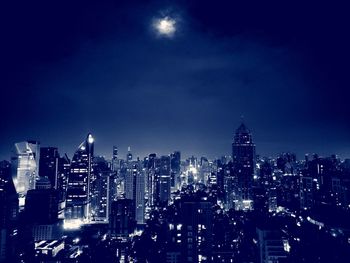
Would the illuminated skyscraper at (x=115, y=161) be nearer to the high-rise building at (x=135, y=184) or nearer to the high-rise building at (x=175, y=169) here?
the high-rise building at (x=175, y=169)

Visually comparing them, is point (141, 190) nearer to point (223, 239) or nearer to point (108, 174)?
point (108, 174)

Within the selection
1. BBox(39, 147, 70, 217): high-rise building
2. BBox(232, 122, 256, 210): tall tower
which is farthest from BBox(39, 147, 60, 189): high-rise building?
BBox(232, 122, 256, 210): tall tower

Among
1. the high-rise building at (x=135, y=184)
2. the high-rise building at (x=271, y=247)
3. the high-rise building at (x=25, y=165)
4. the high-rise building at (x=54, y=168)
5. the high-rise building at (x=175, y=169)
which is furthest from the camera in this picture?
the high-rise building at (x=175, y=169)

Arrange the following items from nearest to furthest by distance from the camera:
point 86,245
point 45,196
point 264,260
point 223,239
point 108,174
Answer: point 264,260
point 223,239
point 86,245
point 45,196
point 108,174

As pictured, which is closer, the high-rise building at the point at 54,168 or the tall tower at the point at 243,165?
the tall tower at the point at 243,165

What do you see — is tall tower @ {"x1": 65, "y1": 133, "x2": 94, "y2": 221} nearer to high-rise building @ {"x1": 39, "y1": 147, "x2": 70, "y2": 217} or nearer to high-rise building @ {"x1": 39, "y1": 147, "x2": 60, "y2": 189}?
high-rise building @ {"x1": 39, "y1": 147, "x2": 70, "y2": 217}

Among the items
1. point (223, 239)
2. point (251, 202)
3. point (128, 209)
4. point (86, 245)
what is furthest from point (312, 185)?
point (86, 245)

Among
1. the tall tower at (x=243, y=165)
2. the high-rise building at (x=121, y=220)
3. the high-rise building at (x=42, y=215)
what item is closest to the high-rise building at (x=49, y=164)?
the high-rise building at (x=42, y=215)
